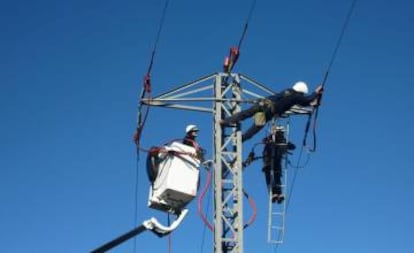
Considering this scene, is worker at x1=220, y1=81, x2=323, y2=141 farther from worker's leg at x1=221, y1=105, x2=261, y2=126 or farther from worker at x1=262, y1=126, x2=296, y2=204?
worker at x1=262, y1=126, x2=296, y2=204

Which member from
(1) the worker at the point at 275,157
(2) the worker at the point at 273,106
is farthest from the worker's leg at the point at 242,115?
(1) the worker at the point at 275,157

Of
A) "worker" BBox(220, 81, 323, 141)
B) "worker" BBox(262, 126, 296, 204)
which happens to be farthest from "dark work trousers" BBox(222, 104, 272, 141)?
"worker" BBox(262, 126, 296, 204)

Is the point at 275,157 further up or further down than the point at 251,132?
further up

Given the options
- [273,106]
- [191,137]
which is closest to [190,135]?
[191,137]

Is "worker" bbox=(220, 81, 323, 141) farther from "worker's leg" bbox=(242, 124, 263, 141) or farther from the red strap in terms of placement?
the red strap

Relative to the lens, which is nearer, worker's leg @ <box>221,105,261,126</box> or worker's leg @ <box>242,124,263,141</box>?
worker's leg @ <box>221,105,261,126</box>

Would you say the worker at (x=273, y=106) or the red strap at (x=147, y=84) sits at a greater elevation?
the red strap at (x=147, y=84)

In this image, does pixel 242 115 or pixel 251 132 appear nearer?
pixel 242 115

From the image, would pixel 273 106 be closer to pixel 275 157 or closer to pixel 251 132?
pixel 251 132

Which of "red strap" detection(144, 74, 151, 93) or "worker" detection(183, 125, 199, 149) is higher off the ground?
"red strap" detection(144, 74, 151, 93)

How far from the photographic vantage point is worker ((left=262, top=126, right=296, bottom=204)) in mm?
15789

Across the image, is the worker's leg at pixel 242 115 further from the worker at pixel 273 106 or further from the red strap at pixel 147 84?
the red strap at pixel 147 84

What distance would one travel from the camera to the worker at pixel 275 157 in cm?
1579

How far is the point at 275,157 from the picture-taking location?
15867 mm
